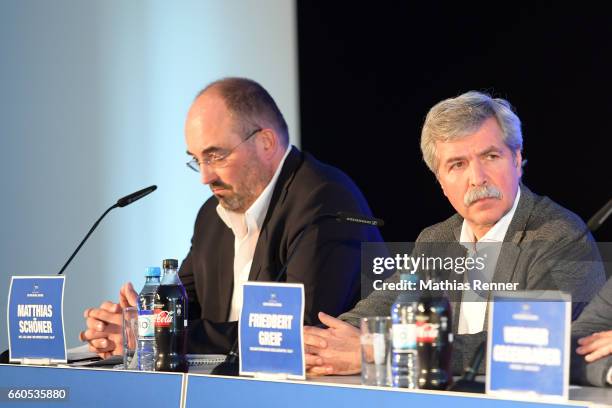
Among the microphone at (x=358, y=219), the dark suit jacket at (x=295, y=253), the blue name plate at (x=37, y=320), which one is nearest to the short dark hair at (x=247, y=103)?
the dark suit jacket at (x=295, y=253)

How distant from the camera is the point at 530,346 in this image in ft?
4.44

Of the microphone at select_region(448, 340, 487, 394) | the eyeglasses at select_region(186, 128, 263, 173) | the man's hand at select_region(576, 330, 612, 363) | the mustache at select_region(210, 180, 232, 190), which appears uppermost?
the eyeglasses at select_region(186, 128, 263, 173)

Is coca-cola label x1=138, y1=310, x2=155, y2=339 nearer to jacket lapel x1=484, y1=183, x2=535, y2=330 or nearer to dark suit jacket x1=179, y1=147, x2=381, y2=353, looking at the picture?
dark suit jacket x1=179, y1=147, x2=381, y2=353

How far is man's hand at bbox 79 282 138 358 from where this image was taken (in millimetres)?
2260

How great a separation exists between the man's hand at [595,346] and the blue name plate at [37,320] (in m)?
1.13

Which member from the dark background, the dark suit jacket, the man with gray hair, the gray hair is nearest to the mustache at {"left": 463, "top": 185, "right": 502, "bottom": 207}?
the man with gray hair

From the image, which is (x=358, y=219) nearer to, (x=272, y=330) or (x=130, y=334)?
(x=272, y=330)

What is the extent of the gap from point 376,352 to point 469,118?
2.56 ft

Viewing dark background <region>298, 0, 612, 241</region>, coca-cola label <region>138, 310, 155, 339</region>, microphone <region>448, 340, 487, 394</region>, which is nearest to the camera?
microphone <region>448, 340, 487, 394</region>

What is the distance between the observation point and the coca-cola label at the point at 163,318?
6.14ft

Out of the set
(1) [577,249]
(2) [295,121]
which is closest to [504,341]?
(1) [577,249]

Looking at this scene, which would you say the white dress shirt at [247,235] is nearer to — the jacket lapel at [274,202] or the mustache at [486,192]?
the jacket lapel at [274,202]

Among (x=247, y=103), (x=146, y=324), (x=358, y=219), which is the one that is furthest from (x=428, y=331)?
(x=247, y=103)

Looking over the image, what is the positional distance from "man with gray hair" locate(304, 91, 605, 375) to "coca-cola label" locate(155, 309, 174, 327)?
390 millimetres
